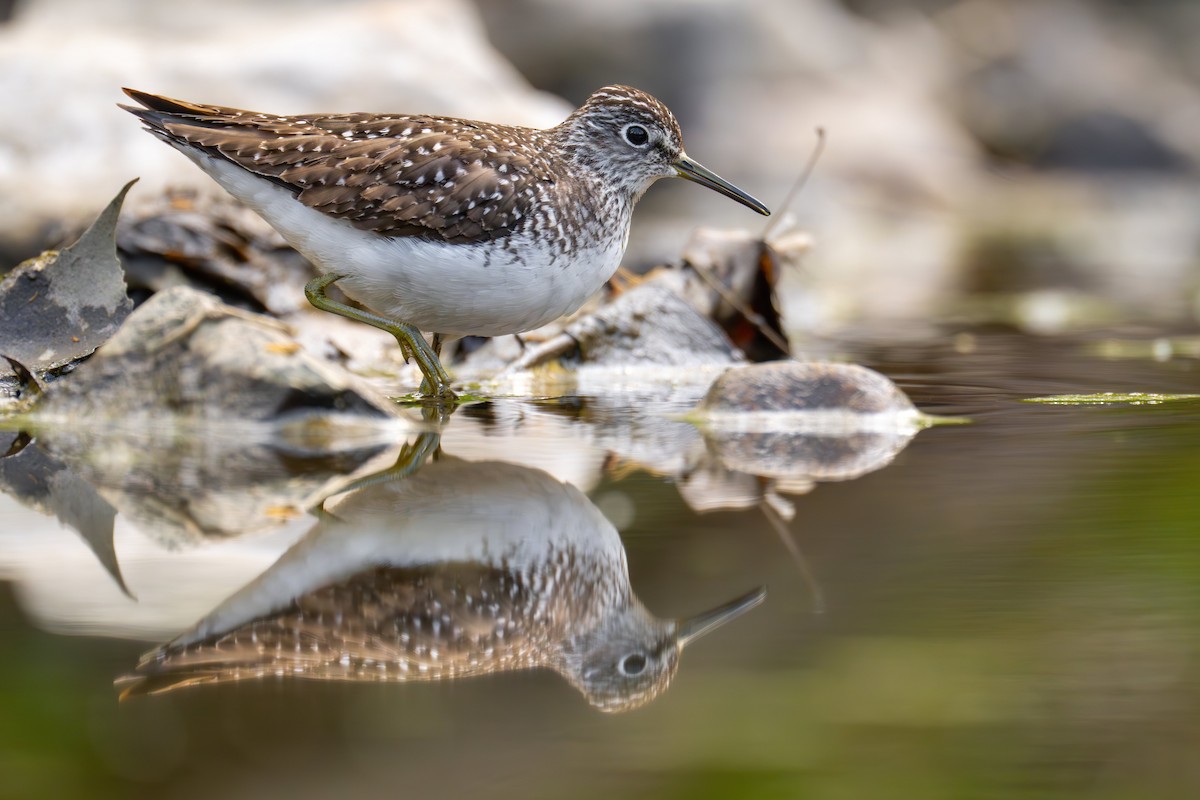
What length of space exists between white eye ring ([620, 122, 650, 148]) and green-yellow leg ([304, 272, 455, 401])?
62.7 inches

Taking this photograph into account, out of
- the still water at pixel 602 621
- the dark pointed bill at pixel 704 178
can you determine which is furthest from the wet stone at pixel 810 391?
the dark pointed bill at pixel 704 178

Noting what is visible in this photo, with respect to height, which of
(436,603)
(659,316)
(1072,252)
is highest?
(436,603)

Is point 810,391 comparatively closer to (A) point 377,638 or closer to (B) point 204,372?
(B) point 204,372

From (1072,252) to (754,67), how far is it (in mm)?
6398

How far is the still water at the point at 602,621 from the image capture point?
270cm

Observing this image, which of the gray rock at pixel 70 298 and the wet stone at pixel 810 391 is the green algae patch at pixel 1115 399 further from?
the gray rock at pixel 70 298

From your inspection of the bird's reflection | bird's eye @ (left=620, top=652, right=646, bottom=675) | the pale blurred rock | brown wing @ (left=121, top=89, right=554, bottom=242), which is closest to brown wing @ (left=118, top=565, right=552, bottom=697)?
the bird's reflection

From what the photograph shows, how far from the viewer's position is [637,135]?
7.61 m

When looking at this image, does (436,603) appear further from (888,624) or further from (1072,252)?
(1072,252)

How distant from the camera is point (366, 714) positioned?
114 inches

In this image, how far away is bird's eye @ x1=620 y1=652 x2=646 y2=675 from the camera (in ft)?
10.7

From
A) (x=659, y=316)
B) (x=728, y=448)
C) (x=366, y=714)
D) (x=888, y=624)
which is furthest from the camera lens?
(x=659, y=316)

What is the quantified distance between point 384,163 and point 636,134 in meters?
1.64

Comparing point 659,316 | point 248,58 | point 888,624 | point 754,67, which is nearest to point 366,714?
point 888,624
